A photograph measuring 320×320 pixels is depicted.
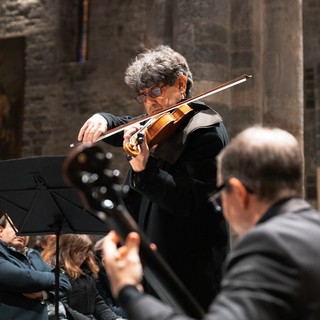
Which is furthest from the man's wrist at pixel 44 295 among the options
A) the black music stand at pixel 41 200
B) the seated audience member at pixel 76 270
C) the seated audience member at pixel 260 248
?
the seated audience member at pixel 260 248

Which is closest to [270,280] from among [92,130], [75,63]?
[92,130]

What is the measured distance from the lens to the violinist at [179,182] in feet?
12.7

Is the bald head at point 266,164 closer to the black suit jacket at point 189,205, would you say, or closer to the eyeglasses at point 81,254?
the black suit jacket at point 189,205

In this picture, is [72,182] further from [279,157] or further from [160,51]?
[160,51]

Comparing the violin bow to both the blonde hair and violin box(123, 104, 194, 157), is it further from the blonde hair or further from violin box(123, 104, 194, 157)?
the blonde hair

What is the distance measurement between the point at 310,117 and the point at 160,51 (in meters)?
10.9

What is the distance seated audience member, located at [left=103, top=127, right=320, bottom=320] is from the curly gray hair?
176 centimetres

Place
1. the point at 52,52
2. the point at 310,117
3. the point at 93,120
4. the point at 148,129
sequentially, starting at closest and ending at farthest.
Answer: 1. the point at 148,129
2. the point at 93,120
3. the point at 310,117
4. the point at 52,52

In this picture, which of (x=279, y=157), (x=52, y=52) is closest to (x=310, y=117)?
(x=52, y=52)

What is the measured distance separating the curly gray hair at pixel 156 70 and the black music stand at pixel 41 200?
1.79ft

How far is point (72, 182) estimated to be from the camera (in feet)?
7.72

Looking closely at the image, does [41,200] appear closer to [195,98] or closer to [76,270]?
[195,98]

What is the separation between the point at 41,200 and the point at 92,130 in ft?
1.95

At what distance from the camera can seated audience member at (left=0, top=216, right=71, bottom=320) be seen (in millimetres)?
5359
